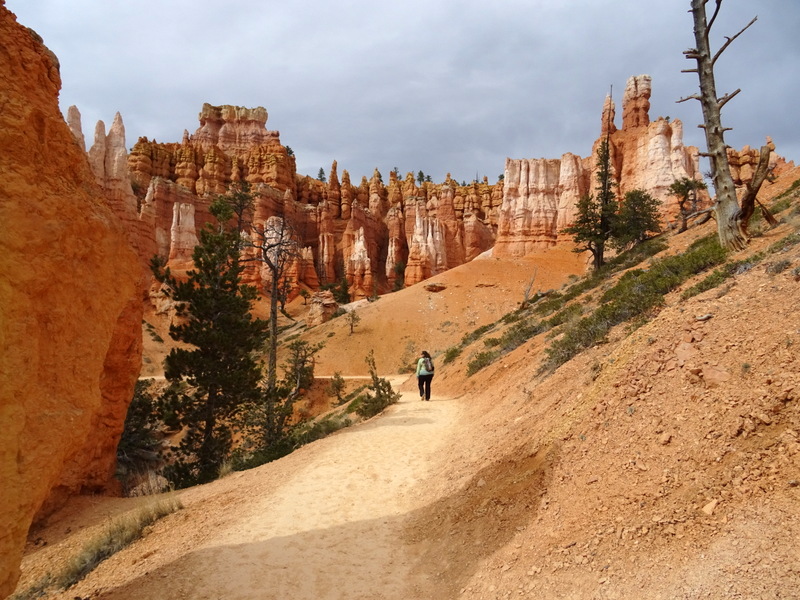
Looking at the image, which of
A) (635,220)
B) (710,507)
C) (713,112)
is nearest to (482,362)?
(713,112)

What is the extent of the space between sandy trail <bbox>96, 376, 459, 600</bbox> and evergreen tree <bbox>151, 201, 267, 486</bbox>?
6.57 metres

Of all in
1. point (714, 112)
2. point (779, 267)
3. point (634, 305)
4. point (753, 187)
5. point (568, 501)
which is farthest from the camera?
point (714, 112)

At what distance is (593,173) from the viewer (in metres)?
57.2

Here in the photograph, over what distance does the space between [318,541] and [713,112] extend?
1305cm

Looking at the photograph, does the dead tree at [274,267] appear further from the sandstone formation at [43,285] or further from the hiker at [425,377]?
the sandstone formation at [43,285]

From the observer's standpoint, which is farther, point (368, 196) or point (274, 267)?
point (368, 196)

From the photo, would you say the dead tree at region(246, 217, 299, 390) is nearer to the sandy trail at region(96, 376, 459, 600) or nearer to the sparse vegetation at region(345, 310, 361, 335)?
the sandy trail at region(96, 376, 459, 600)

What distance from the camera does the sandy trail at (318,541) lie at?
4785mm

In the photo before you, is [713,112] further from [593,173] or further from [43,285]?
[593,173]

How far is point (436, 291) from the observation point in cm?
4778

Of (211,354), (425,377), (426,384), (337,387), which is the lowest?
(337,387)

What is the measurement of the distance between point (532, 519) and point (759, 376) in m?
2.61

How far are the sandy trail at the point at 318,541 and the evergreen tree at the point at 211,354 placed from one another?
259 inches

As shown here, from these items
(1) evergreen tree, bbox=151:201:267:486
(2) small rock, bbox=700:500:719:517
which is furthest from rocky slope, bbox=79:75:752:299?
(2) small rock, bbox=700:500:719:517
